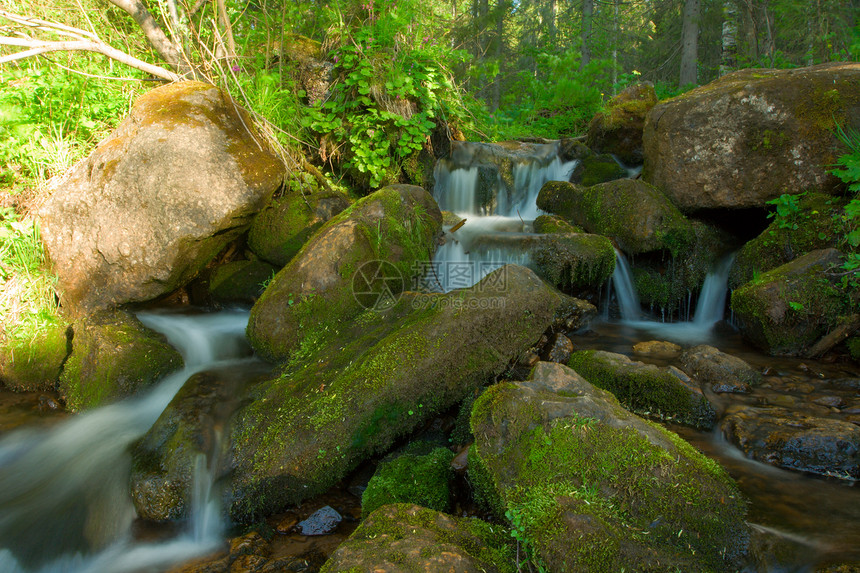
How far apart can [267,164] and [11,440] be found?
3.37m

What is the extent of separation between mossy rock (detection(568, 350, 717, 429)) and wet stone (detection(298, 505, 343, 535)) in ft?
7.31

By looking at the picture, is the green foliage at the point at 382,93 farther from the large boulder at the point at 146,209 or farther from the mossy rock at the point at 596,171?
the mossy rock at the point at 596,171

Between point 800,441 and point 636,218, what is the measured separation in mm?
3590

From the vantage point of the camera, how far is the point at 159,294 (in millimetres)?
4984

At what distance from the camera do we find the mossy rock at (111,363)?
407cm

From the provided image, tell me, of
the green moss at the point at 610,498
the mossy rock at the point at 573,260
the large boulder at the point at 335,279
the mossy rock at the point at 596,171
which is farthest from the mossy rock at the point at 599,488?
the mossy rock at the point at 596,171

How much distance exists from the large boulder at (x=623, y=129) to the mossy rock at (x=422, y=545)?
8.23 metres

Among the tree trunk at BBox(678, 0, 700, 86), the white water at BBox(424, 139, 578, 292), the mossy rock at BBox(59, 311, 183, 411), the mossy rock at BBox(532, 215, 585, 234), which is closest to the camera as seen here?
the mossy rock at BBox(59, 311, 183, 411)

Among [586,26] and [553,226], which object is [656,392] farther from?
[586,26]

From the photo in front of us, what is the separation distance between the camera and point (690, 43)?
13773mm

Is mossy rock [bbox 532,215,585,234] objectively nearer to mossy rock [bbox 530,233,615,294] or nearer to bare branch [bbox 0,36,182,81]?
mossy rock [bbox 530,233,615,294]

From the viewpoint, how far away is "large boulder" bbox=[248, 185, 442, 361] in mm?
4199

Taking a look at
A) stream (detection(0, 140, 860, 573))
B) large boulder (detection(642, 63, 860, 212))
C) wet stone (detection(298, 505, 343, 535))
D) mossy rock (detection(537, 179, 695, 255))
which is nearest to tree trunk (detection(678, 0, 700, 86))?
large boulder (detection(642, 63, 860, 212))

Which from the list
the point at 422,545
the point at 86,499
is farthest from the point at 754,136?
the point at 86,499
